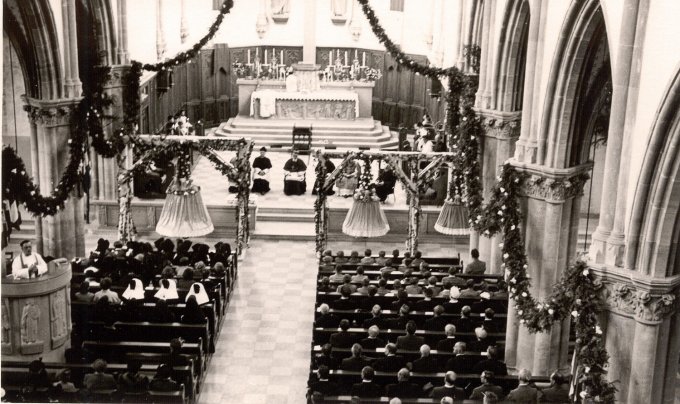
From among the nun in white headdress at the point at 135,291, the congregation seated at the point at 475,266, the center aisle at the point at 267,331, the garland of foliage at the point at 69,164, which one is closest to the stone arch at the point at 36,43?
the garland of foliage at the point at 69,164

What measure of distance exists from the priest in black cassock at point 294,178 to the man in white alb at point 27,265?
38.9 feet

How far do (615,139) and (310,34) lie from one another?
23245mm

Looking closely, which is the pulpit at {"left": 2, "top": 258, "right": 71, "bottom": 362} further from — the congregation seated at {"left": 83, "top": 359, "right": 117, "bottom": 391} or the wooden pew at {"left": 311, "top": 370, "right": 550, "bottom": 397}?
the wooden pew at {"left": 311, "top": 370, "right": 550, "bottom": 397}

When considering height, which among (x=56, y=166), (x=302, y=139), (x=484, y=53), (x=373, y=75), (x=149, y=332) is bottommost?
(x=149, y=332)

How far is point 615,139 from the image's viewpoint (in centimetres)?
1197

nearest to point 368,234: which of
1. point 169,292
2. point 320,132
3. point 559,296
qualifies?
point 169,292

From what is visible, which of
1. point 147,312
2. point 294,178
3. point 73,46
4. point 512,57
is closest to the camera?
point 147,312

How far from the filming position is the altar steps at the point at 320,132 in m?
32.8

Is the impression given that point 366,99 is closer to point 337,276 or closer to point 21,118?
point 21,118

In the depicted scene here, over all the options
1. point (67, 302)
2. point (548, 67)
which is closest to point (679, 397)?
point (548, 67)

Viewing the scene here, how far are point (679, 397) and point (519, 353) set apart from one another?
306 centimetres

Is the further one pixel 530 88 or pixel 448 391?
pixel 530 88

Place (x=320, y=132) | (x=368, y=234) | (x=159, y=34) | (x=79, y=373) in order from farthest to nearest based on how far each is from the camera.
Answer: (x=320, y=132) < (x=159, y=34) < (x=368, y=234) < (x=79, y=373)

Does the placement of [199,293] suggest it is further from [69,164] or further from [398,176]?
[398,176]
